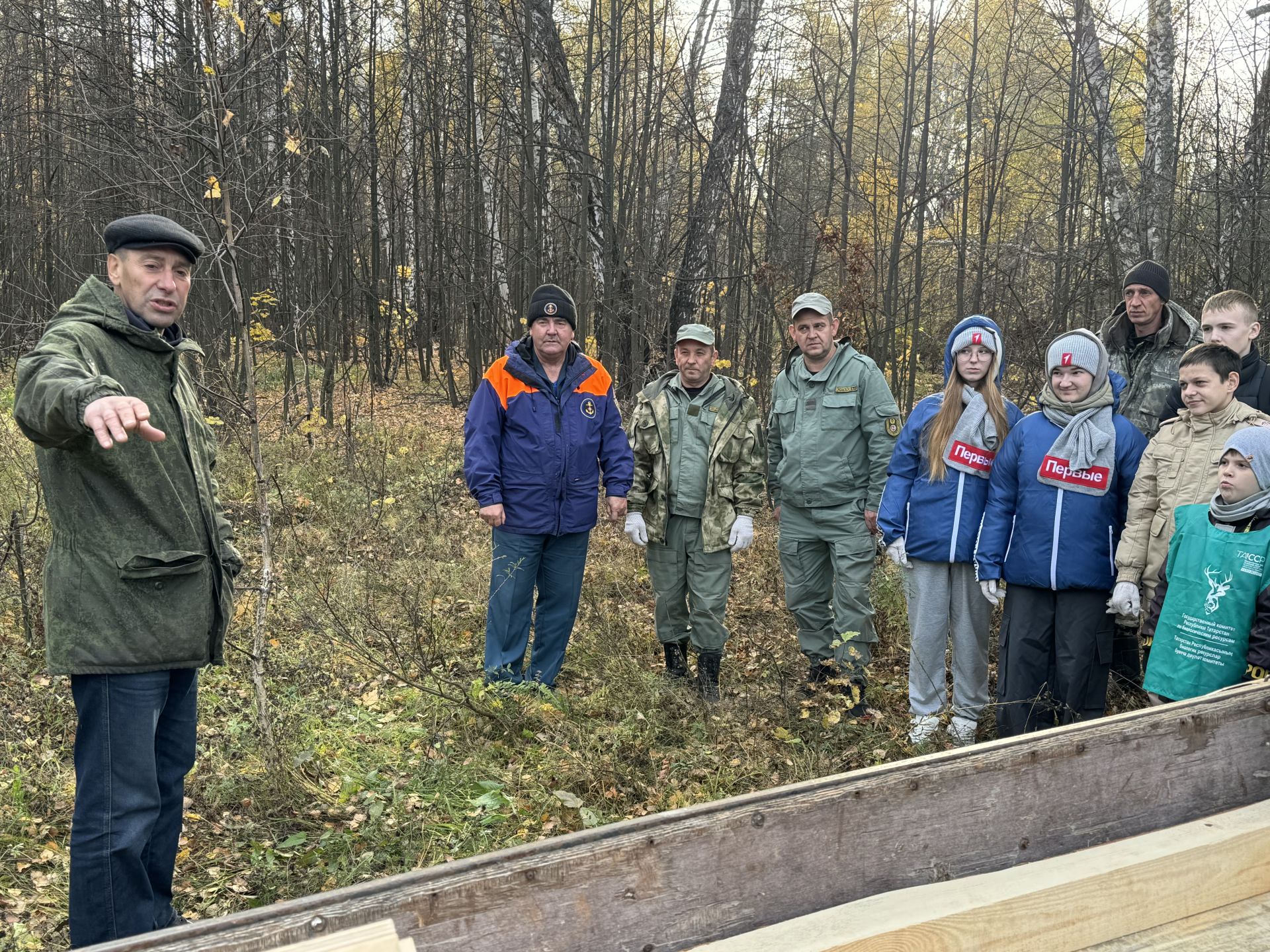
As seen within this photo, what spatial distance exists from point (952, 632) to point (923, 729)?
0.46 meters

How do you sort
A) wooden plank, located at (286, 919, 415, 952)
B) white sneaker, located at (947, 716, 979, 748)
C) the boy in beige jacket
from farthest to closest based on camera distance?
1. white sneaker, located at (947, 716, 979, 748)
2. the boy in beige jacket
3. wooden plank, located at (286, 919, 415, 952)

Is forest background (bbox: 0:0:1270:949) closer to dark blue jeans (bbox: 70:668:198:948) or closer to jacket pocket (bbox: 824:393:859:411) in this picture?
dark blue jeans (bbox: 70:668:198:948)

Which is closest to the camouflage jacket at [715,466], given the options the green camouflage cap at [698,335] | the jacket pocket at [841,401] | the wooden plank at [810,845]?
the green camouflage cap at [698,335]

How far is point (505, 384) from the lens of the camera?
4.54m

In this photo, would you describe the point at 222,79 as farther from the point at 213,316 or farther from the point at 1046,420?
the point at 213,316

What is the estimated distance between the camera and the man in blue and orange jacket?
453 centimetres

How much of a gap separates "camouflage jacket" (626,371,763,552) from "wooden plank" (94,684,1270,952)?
7.89 feet

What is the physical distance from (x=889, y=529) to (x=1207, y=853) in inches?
81.9

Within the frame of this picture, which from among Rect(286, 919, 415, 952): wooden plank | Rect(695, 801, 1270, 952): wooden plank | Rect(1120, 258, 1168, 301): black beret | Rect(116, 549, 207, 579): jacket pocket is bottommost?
Rect(695, 801, 1270, 952): wooden plank

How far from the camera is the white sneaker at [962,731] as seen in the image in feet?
13.4

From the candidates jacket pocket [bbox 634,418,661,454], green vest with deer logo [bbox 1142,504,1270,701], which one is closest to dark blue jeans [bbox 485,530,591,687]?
jacket pocket [bbox 634,418,661,454]

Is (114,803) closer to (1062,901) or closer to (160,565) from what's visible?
(160,565)

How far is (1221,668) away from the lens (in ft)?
10.3

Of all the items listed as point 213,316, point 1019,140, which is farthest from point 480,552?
point 1019,140
